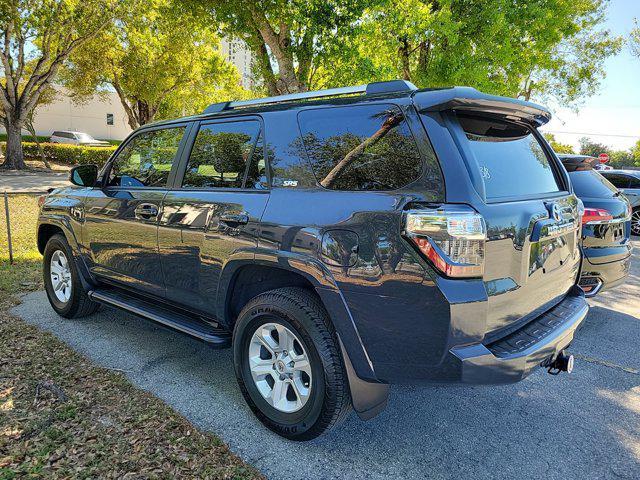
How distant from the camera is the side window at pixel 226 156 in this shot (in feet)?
9.57

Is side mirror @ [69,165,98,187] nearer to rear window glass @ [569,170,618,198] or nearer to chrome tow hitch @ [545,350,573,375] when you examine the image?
chrome tow hitch @ [545,350,573,375]

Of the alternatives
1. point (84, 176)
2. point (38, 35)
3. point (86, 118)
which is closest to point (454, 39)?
point (84, 176)

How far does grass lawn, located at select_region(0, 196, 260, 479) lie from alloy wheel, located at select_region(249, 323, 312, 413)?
399 mm

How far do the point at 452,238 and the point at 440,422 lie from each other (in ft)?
4.92

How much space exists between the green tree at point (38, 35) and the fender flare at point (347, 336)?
63.7 feet

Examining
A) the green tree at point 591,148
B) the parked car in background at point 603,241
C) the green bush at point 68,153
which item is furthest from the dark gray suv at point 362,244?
the green tree at point 591,148

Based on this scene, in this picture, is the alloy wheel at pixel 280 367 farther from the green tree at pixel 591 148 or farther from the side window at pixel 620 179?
the green tree at pixel 591 148

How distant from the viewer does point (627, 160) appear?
65438 millimetres

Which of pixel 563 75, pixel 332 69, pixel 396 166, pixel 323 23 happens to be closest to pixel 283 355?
pixel 396 166

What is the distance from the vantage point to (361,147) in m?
2.40

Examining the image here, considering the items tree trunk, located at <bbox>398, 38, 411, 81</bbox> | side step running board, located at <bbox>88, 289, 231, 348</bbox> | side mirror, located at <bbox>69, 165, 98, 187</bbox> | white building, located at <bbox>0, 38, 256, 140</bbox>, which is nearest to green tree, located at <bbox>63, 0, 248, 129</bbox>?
tree trunk, located at <bbox>398, 38, 411, 81</bbox>

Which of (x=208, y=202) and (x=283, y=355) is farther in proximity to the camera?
(x=208, y=202)

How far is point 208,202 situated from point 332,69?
10.4 meters

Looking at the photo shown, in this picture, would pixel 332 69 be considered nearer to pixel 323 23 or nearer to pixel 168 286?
pixel 323 23
